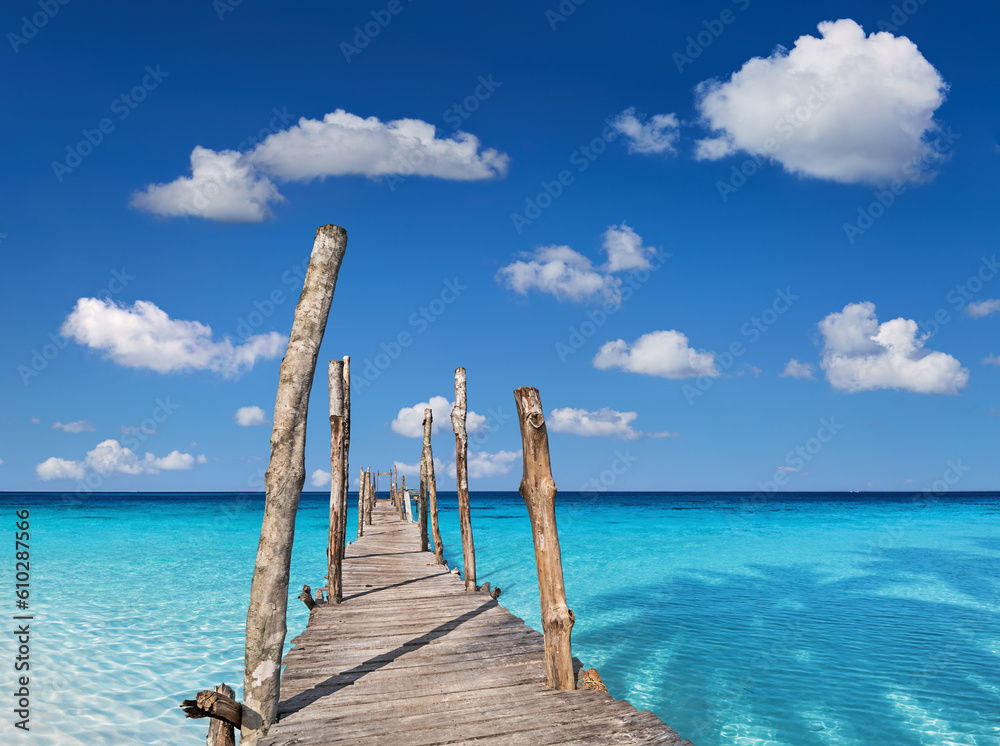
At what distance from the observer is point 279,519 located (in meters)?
4.56

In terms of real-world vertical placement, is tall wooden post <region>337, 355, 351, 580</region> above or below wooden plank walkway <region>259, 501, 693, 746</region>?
above

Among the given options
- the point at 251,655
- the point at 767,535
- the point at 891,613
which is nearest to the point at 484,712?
the point at 251,655

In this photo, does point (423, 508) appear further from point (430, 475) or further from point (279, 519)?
point (279, 519)

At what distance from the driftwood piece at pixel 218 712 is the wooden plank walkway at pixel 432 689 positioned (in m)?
0.29

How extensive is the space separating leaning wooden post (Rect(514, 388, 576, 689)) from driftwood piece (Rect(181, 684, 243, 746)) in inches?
104

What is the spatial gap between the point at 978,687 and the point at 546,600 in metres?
8.79

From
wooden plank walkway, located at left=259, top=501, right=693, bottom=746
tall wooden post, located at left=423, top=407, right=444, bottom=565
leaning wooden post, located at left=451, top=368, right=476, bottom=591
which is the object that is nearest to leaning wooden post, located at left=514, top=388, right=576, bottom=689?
wooden plank walkway, located at left=259, top=501, right=693, bottom=746

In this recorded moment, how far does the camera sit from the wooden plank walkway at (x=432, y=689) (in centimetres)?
446

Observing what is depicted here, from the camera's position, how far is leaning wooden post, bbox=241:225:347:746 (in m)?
4.51

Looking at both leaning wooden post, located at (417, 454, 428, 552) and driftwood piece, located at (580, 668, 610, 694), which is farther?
leaning wooden post, located at (417, 454, 428, 552)

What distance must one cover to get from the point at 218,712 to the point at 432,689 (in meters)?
1.90

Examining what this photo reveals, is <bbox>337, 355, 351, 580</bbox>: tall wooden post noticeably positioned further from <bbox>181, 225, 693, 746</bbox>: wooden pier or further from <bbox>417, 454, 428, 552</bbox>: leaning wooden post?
<bbox>417, 454, 428, 552</bbox>: leaning wooden post

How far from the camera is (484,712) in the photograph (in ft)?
15.9

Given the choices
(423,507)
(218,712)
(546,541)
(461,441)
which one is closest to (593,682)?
(546,541)
